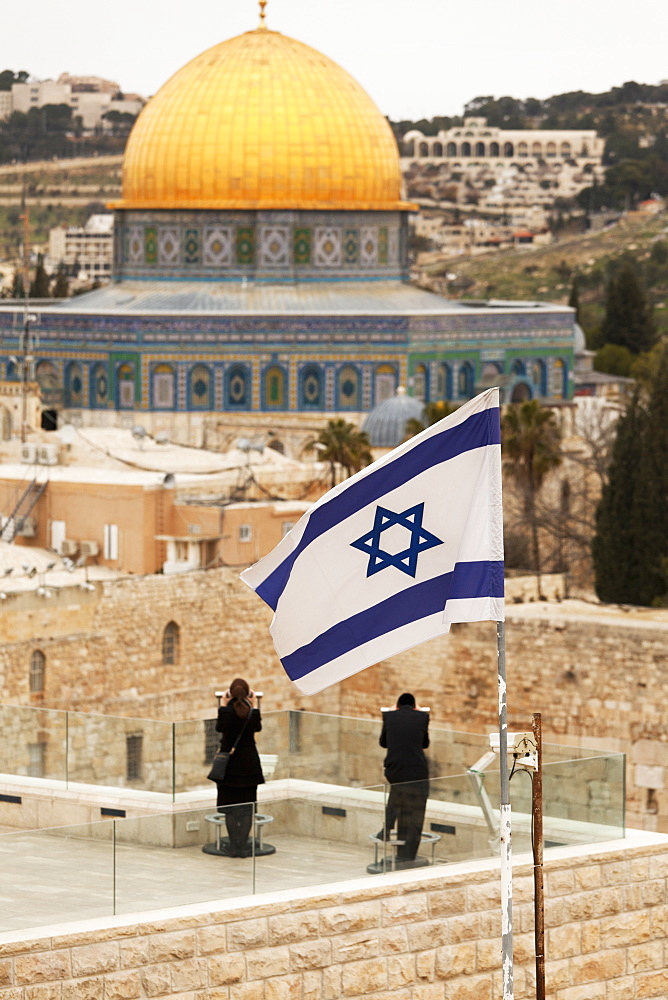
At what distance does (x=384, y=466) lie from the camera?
33.6 ft

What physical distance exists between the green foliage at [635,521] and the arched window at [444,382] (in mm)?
11209

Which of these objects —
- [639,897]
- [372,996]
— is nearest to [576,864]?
[639,897]

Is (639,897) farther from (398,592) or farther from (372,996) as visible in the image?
(398,592)

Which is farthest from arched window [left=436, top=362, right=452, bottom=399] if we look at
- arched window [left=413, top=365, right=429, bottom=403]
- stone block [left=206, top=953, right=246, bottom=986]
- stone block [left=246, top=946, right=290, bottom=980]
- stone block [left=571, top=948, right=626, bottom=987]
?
stone block [left=206, top=953, right=246, bottom=986]

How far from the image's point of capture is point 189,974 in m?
10.5

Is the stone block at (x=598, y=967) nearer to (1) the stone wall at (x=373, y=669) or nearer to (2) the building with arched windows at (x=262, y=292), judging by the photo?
(1) the stone wall at (x=373, y=669)

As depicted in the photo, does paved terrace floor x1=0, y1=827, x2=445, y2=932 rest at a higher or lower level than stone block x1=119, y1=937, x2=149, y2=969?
higher

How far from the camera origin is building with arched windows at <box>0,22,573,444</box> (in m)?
38.3

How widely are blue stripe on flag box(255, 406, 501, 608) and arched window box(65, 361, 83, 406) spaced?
28.9 meters

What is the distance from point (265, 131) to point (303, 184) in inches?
36.0

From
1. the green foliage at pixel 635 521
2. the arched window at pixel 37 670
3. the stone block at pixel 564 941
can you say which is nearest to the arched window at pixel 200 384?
the green foliage at pixel 635 521

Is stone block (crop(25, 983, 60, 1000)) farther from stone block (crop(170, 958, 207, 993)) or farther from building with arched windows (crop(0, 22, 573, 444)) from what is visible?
building with arched windows (crop(0, 22, 573, 444))

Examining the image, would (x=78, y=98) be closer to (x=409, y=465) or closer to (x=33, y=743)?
(x=33, y=743)

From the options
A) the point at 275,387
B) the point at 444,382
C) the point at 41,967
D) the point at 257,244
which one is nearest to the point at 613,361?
the point at 444,382
